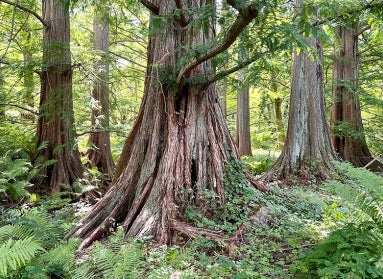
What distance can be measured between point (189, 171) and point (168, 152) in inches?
13.3

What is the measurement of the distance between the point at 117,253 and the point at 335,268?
1.85 metres

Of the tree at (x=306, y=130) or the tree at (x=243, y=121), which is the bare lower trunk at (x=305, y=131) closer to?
the tree at (x=306, y=130)

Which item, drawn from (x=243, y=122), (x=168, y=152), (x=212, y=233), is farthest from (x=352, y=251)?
(x=243, y=122)

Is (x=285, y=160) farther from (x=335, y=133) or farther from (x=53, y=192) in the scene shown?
(x=53, y=192)

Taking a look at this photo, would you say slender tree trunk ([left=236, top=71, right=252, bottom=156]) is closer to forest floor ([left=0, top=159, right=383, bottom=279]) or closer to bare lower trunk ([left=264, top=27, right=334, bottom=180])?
bare lower trunk ([left=264, top=27, right=334, bottom=180])

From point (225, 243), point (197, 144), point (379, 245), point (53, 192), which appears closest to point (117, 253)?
point (225, 243)

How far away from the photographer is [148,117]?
169 inches

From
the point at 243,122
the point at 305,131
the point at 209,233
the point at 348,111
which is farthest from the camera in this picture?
the point at 243,122

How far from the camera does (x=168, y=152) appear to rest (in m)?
3.92

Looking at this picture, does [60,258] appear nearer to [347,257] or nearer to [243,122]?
[347,257]

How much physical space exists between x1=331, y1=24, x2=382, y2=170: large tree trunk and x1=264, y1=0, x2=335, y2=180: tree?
1.58 meters

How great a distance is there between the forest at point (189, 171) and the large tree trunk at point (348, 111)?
81 cm

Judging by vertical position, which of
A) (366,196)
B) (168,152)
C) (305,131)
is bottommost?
(366,196)

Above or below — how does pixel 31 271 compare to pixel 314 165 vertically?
below
